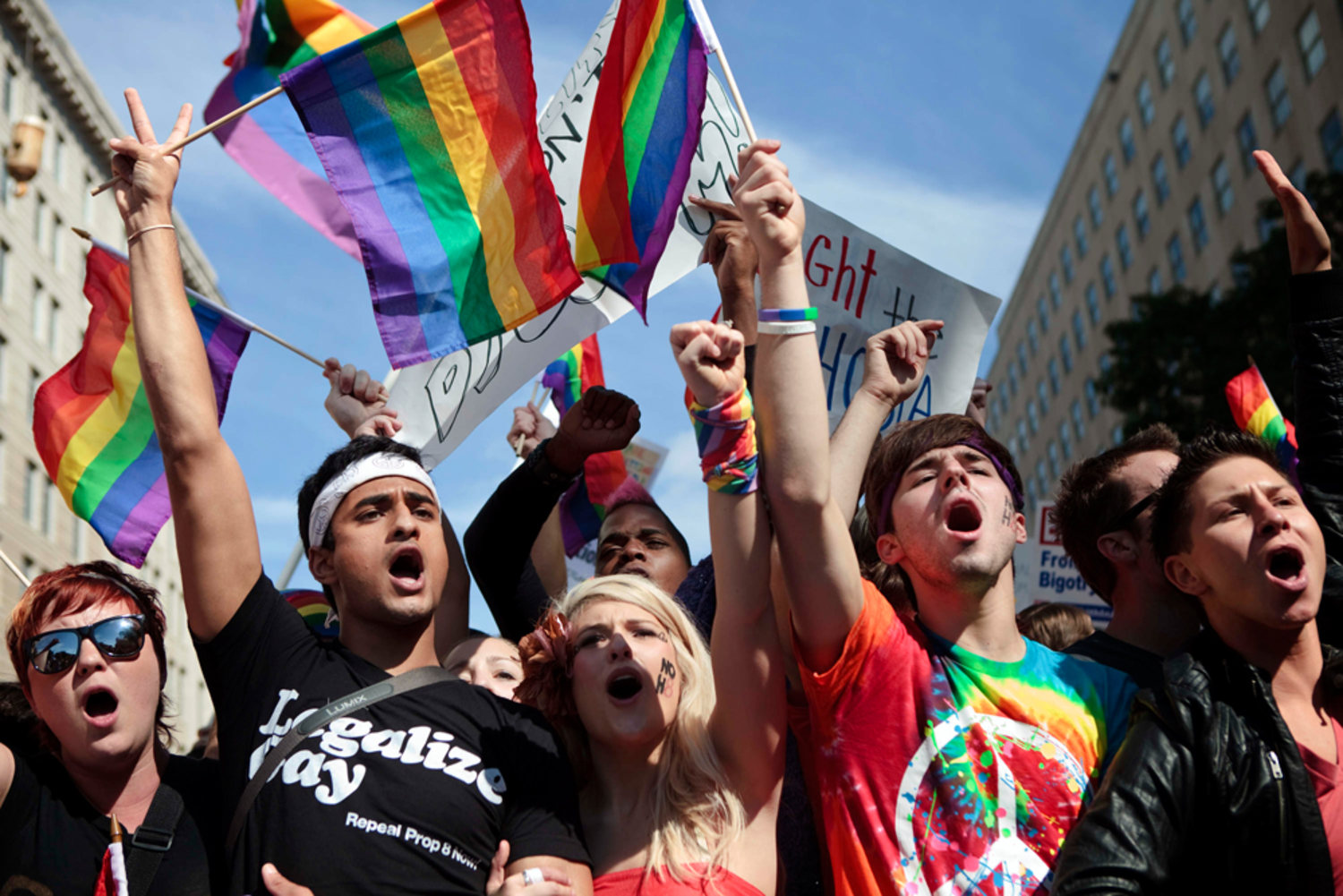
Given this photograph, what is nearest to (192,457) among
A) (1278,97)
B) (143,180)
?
(143,180)

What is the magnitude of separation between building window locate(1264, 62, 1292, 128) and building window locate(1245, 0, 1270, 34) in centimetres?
143

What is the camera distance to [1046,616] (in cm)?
459

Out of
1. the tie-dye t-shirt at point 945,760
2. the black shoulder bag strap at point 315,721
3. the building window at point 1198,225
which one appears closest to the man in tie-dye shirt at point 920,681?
the tie-dye t-shirt at point 945,760

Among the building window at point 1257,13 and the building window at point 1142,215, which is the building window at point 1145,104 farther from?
the building window at point 1257,13

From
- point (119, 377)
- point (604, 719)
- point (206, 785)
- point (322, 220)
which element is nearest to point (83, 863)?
point (206, 785)

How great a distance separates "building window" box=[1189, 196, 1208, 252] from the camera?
1511 inches

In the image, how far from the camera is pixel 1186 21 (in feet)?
127

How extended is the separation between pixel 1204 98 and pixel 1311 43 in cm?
733

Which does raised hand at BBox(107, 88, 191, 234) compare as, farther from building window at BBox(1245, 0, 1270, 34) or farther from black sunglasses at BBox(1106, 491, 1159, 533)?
building window at BBox(1245, 0, 1270, 34)

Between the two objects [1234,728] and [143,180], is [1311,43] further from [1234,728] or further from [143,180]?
[143,180]

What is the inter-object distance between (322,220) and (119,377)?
1.58m

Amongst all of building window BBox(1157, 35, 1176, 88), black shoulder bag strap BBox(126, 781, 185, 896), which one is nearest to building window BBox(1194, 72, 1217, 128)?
building window BBox(1157, 35, 1176, 88)

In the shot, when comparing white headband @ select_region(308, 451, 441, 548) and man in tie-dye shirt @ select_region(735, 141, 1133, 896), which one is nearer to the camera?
man in tie-dye shirt @ select_region(735, 141, 1133, 896)

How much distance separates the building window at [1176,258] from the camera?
4026cm
